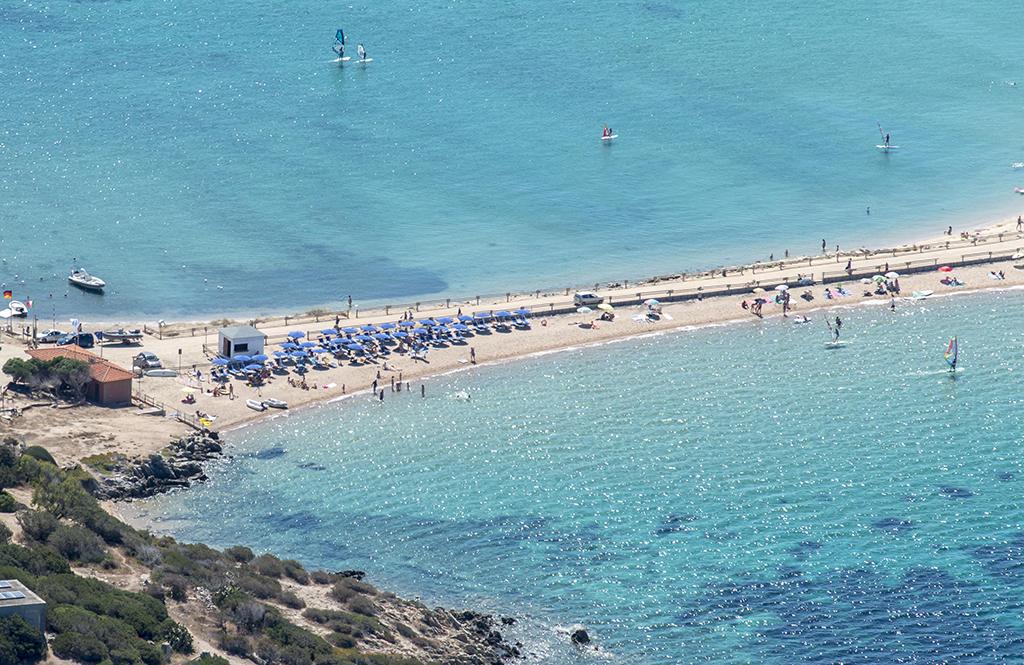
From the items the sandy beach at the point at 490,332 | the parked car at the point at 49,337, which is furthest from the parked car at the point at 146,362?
the parked car at the point at 49,337

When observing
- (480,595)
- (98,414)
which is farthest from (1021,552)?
(98,414)

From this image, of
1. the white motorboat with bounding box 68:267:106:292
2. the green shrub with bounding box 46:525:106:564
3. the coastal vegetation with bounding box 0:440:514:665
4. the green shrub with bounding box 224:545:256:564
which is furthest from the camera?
the white motorboat with bounding box 68:267:106:292

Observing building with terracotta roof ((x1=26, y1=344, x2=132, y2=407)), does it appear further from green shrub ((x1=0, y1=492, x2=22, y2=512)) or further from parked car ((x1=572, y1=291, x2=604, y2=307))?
parked car ((x1=572, y1=291, x2=604, y2=307))

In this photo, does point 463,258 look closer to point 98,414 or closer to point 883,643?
point 98,414

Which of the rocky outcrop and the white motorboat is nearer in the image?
the rocky outcrop

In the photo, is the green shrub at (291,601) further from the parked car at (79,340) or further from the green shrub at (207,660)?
the parked car at (79,340)

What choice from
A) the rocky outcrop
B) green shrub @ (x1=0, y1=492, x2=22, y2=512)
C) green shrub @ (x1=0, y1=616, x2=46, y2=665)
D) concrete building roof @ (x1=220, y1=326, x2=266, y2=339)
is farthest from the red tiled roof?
green shrub @ (x1=0, y1=616, x2=46, y2=665)

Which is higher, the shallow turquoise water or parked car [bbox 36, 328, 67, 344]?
parked car [bbox 36, 328, 67, 344]
